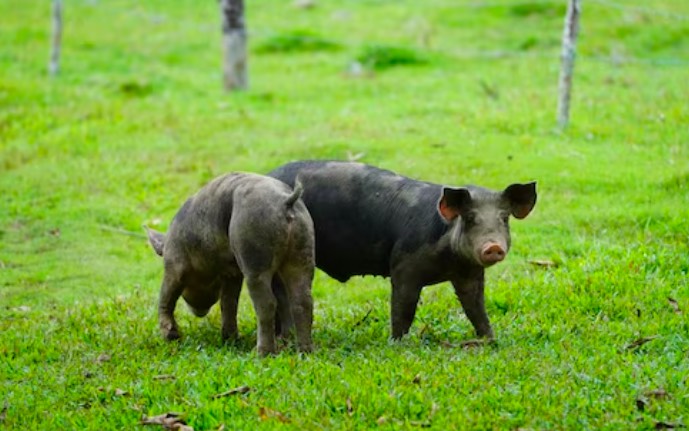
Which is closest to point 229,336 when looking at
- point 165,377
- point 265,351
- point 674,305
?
point 265,351

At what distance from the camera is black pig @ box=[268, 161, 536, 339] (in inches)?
294

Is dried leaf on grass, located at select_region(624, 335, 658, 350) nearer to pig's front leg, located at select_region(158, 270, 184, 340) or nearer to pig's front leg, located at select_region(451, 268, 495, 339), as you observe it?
pig's front leg, located at select_region(451, 268, 495, 339)

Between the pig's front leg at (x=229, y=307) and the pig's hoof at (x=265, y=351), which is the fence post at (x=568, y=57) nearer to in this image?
the pig's front leg at (x=229, y=307)

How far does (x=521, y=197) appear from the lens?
7.57 metres

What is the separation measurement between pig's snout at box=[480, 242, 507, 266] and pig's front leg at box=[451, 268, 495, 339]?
2.12ft

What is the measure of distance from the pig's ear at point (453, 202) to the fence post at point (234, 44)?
40.8ft

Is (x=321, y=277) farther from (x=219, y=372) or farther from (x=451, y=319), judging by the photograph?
(x=219, y=372)

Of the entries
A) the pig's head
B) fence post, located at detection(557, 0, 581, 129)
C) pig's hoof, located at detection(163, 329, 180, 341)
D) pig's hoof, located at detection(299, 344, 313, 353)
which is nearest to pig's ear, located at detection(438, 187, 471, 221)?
the pig's head

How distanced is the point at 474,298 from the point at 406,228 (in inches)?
25.9

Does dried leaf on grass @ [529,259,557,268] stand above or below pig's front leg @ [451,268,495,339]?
below

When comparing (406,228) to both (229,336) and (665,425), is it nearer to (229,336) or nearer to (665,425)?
(229,336)

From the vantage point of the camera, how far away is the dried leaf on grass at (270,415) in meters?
6.40

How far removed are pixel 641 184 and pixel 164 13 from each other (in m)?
18.4

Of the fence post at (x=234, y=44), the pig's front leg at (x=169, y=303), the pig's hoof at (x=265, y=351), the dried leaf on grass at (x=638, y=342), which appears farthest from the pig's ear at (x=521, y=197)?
the fence post at (x=234, y=44)
